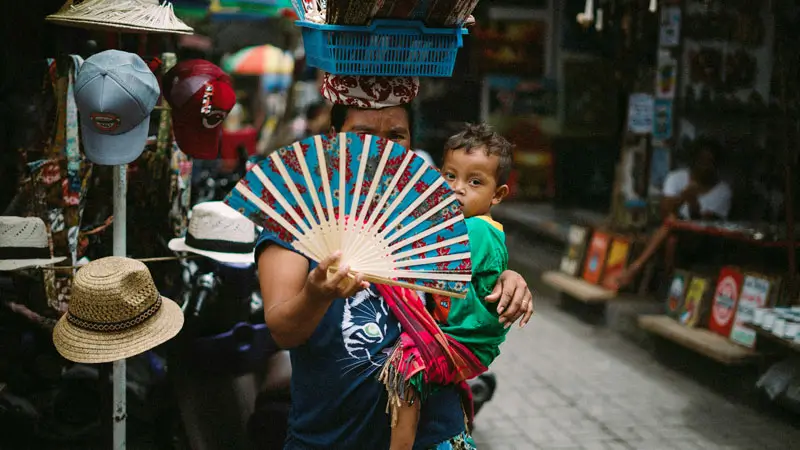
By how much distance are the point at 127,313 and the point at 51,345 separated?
150cm

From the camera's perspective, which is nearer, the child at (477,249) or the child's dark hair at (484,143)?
the child at (477,249)

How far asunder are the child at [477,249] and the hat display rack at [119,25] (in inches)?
58.9

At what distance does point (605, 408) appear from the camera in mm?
5559

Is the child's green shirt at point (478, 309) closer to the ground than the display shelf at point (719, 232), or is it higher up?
higher up

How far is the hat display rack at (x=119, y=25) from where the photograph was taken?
127 inches

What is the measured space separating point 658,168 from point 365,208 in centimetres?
642

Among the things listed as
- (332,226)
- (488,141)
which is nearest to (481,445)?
(488,141)

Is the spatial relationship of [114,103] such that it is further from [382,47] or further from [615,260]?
[615,260]

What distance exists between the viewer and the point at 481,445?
4906 mm

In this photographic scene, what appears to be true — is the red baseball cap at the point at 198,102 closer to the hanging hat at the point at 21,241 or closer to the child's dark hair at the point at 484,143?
Result: the hanging hat at the point at 21,241

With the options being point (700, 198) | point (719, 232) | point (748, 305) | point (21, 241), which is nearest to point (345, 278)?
point (21, 241)

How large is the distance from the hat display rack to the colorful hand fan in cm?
155

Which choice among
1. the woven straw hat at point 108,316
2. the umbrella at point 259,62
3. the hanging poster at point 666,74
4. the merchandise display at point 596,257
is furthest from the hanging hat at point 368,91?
the umbrella at point 259,62

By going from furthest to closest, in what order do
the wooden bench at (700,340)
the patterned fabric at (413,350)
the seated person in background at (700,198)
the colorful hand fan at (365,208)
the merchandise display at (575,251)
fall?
1. the merchandise display at (575,251)
2. the seated person in background at (700,198)
3. the wooden bench at (700,340)
4. the patterned fabric at (413,350)
5. the colorful hand fan at (365,208)
